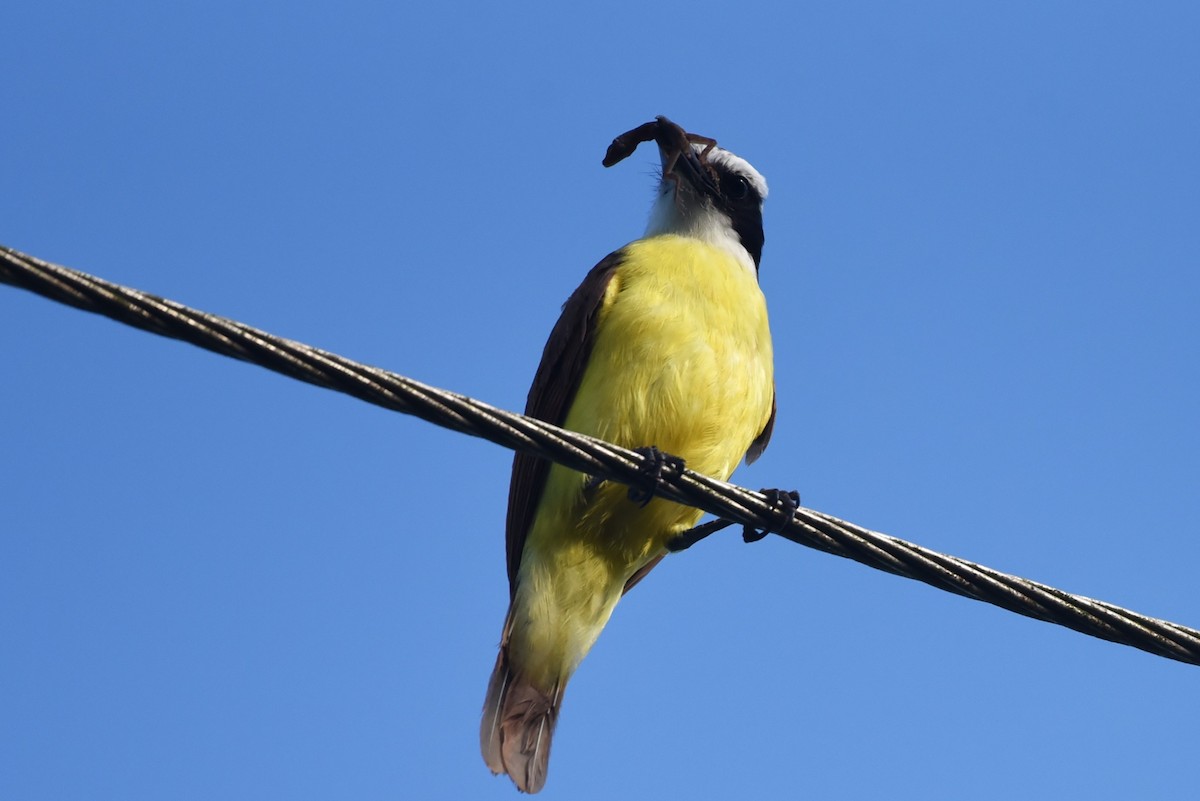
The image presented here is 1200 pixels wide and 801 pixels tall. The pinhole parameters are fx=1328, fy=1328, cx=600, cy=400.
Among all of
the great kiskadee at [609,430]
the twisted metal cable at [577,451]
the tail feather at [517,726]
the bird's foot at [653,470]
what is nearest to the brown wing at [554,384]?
the great kiskadee at [609,430]

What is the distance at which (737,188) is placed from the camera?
275 inches

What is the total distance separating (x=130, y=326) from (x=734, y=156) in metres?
4.84

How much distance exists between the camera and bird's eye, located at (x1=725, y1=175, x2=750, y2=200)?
6.95 m

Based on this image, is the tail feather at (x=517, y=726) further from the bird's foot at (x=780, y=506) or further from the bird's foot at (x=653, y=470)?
the bird's foot at (x=653, y=470)

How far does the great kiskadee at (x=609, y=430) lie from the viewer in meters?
5.34

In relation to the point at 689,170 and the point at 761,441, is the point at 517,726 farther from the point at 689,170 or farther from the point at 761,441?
the point at 689,170

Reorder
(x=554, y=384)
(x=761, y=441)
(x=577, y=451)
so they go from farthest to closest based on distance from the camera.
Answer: (x=761, y=441)
(x=554, y=384)
(x=577, y=451)

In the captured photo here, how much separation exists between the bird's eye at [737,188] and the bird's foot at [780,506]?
7.70ft

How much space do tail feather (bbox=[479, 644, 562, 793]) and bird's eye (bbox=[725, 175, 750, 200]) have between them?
2.68m

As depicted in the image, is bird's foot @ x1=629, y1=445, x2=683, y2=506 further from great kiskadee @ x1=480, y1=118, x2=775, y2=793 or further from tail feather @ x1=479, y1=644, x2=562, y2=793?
tail feather @ x1=479, y1=644, x2=562, y2=793

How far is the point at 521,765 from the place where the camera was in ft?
18.6

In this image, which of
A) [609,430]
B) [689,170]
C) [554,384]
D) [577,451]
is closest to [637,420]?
[609,430]

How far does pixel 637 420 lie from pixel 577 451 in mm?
1808

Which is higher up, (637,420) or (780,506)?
(637,420)
